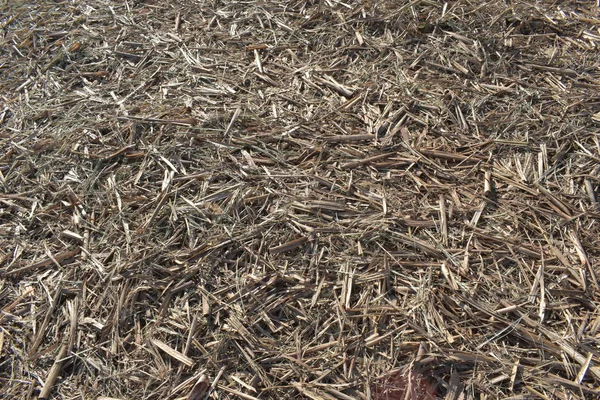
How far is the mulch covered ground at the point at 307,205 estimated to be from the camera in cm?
187

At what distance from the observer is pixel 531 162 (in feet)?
7.69

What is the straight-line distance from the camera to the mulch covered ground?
1.87 meters

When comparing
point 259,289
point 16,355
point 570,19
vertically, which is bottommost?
point 16,355

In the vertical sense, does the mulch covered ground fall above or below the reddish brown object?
above

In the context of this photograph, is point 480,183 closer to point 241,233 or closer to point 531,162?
point 531,162

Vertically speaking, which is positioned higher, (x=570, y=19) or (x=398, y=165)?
(x=570, y=19)

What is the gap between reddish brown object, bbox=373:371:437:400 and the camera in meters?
1.78

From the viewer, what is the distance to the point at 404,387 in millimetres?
1787

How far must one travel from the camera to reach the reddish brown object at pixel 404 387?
1.78m

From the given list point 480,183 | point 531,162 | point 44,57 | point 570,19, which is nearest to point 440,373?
point 480,183

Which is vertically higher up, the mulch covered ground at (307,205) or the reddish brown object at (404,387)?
the mulch covered ground at (307,205)

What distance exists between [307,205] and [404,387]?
0.80m

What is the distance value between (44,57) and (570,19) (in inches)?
120

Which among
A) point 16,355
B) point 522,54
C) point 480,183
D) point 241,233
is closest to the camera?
point 16,355
